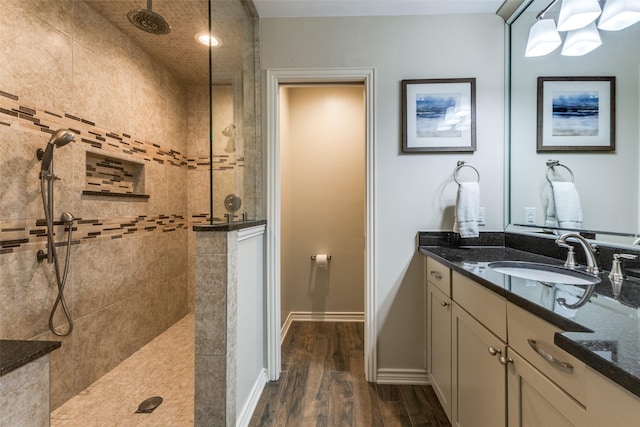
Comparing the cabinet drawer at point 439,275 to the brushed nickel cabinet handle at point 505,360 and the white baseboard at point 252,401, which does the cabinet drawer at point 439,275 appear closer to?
the brushed nickel cabinet handle at point 505,360

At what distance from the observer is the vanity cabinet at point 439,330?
155 centimetres

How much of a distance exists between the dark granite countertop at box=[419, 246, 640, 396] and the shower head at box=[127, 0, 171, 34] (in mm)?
2336

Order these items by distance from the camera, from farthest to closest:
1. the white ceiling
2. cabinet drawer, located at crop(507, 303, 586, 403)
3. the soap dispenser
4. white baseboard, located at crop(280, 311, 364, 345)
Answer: white baseboard, located at crop(280, 311, 364, 345) → the white ceiling → the soap dispenser → cabinet drawer, located at crop(507, 303, 586, 403)

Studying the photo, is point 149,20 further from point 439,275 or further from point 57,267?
point 439,275

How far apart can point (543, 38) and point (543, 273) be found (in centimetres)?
140

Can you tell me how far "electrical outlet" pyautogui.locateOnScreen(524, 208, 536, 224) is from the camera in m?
1.83

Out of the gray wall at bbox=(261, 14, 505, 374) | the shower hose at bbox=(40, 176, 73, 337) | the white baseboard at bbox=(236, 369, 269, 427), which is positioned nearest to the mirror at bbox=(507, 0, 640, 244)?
the gray wall at bbox=(261, 14, 505, 374)

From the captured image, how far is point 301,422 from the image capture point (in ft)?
5.33

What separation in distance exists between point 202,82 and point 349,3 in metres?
1.84

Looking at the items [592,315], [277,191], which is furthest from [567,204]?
[277,191]

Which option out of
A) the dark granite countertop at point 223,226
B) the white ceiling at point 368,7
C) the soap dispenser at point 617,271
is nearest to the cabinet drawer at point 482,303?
the soap dispenser at point 617,271

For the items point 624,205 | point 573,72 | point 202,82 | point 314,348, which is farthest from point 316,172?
point 624,205

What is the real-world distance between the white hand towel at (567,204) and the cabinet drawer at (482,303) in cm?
75

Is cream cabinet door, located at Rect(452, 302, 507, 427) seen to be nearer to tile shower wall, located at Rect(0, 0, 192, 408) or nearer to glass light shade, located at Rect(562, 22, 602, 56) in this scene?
glass light shade, located at Rect(562, 22, 602, 56)
